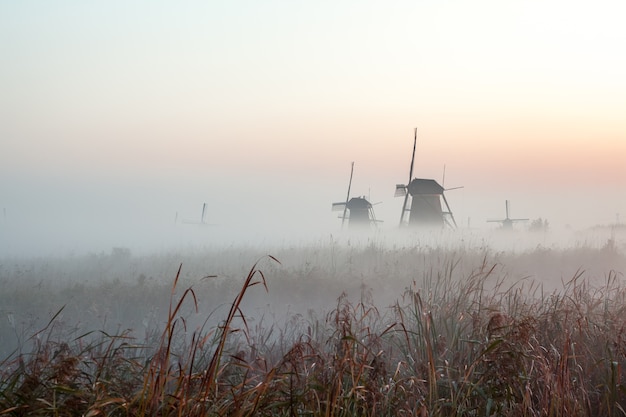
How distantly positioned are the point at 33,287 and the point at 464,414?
460 inches

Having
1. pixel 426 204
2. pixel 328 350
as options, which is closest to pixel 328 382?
pixel 328 350

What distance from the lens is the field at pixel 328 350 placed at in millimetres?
3652

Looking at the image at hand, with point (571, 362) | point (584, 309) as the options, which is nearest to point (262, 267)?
point (584, 309)

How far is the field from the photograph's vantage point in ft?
12.0

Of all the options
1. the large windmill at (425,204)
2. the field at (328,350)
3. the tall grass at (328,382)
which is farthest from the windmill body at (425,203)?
the tall grass at (328,382)

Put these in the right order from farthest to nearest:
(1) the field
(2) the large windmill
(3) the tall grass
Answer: (2) the large windmill, (1) the field, (3) the tall grass

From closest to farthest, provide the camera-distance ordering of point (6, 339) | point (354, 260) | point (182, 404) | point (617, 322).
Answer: point (182, 404) → point (617, 322) → point (6, 339) → point (354, 260)

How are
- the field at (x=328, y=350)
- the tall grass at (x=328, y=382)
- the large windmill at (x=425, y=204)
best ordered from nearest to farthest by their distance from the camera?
1. the tall grass at (x=328, y=382)
2. the field at (x=328, y=350)
3. the large windmill at (x=425, y=204)

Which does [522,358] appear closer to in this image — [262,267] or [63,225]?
[262,267]

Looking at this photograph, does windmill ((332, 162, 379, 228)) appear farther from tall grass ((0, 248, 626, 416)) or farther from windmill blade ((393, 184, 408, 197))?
tall grass ((0, 248, 626, 416))

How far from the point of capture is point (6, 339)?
36.6 ft

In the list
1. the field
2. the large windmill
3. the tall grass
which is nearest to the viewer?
the tall grass

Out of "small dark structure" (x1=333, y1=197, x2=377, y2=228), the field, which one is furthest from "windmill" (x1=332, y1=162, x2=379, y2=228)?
the field

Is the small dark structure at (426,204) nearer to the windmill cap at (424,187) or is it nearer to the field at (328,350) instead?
the windmill cap at (424,187)
